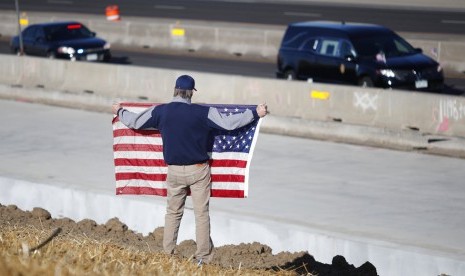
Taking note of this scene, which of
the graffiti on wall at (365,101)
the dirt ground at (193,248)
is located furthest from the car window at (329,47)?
the dirt ground at (193,248)

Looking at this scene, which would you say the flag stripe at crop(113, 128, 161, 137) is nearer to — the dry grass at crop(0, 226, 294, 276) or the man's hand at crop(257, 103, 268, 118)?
the man's hand at crop(257, 103, 268, 118)

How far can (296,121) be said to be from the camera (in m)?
21.1

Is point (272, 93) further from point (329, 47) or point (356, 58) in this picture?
point (329, 47)

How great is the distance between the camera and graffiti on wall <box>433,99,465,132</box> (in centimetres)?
1912

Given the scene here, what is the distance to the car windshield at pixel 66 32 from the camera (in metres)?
34.9

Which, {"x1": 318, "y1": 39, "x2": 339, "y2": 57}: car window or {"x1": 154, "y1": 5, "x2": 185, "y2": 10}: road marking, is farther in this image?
{"x1": 154, "y1": 5, "x2": 185, "y2": 10}: road marking

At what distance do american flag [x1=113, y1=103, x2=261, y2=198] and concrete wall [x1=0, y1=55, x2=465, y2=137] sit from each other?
8551mm

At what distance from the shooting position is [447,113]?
1931cm

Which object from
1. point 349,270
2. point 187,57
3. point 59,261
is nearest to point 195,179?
point 349,270

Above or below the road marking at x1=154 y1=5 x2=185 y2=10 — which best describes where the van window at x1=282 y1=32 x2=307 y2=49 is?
above

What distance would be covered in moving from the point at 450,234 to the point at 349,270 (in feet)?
6.04

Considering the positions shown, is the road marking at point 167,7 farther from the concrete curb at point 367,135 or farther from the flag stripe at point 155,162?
the flag stripe at point 155,162

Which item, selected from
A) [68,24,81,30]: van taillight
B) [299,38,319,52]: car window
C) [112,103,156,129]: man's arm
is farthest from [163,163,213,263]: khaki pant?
[68,24,81,30]: van taillight

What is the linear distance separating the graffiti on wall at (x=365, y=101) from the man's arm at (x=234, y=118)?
9.45 m
